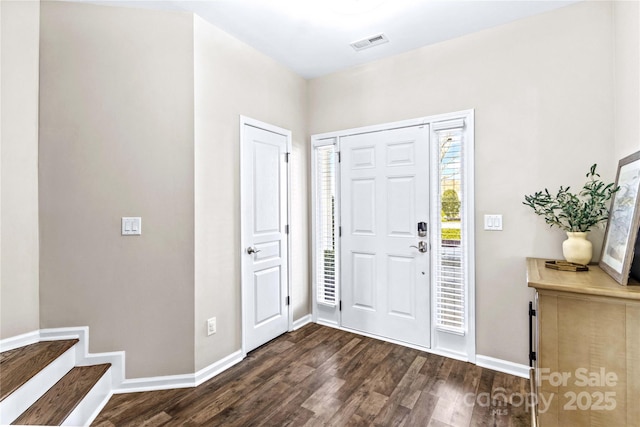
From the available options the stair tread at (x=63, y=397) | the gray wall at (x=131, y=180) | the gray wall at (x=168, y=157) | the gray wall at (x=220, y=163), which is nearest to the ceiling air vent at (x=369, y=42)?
the gray wall at (x=168, y=157)

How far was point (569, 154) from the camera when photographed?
218 centimetres

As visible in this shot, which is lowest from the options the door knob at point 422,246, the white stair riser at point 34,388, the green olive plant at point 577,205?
the white stair riser at point 34,388

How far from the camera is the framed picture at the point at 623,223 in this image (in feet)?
4.73

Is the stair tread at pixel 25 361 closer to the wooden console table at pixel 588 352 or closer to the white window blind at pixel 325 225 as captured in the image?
the white window blind at pixel 325 225

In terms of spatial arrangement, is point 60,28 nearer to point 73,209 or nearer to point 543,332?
point 73,209

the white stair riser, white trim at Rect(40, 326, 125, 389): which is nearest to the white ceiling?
white trim at Rect(40, 326, 125, 389)

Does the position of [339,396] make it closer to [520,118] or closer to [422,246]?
[422,246]

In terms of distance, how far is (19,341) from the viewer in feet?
6.70

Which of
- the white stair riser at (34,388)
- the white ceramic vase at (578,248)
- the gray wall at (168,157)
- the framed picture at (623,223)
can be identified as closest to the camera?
the framed picture at (623,223)

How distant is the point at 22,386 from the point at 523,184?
348 centimetres

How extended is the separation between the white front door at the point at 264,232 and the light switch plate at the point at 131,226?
0.80 metres

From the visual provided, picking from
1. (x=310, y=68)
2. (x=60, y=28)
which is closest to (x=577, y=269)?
(x=310, y=68)

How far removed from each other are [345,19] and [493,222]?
2.00m

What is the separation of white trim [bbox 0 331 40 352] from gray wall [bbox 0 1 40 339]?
27 mm
